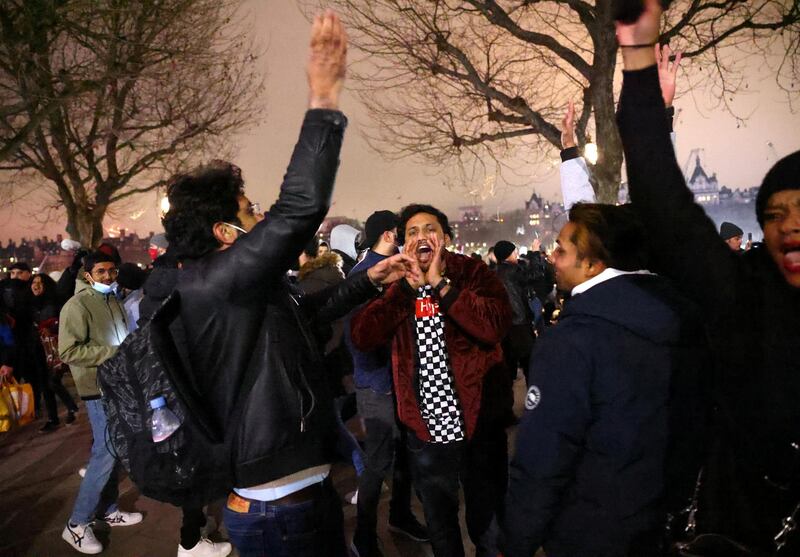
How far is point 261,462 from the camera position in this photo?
1748 mm

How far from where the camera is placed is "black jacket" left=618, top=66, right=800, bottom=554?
1.37 meters

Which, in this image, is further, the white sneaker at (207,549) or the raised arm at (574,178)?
the white sneaker at (207,549)

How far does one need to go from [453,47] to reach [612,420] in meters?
11.0

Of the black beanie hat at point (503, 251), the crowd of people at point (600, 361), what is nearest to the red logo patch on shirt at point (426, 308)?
the crowd of people at point (600, 361)

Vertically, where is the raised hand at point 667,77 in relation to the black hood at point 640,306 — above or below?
above

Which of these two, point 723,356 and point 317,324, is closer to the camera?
point 723,356

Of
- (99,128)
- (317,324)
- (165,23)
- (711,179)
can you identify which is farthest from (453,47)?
(711,179)

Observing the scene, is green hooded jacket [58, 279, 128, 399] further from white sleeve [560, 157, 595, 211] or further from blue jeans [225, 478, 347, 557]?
white sleeve [560, 157, 595, 211]

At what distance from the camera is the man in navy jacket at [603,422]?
1.60 m

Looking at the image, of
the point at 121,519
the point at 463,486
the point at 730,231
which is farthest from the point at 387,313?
the point at 730,231

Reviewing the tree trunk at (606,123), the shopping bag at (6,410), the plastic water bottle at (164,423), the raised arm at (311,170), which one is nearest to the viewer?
the raised arm at (311,170)

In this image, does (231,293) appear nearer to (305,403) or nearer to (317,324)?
(305,403)

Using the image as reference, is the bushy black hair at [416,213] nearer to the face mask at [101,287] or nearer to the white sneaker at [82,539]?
the face mask at [101,287]

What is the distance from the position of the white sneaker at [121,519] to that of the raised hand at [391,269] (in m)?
3.29
